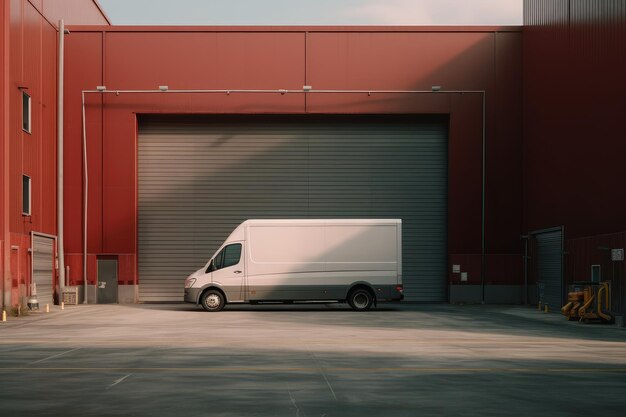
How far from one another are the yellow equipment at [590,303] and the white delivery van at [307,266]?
18.7 ft

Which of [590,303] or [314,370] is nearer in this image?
[314,370]

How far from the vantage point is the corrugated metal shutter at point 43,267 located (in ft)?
107

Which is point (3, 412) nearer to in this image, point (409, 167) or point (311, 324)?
point (311, 324)

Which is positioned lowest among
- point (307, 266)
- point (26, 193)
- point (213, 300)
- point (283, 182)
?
point (213, 300)

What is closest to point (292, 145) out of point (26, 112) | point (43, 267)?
point (26, 112)

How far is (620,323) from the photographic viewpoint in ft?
78.6

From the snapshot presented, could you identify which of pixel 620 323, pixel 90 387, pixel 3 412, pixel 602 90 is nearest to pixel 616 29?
pixel 602 90

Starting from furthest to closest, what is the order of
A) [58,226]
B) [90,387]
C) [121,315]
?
1. [58,226]
2. [121,315]
3. [90,387]

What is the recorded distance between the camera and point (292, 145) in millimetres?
37000

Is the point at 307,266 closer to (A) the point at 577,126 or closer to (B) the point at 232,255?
(B) the point at 232,255

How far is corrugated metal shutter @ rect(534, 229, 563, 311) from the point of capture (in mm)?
30828

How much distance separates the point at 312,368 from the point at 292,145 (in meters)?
23.9

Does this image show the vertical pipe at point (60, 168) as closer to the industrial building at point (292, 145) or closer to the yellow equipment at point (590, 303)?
the industrial building at point (292, 145)

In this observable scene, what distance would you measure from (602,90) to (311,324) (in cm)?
1111
